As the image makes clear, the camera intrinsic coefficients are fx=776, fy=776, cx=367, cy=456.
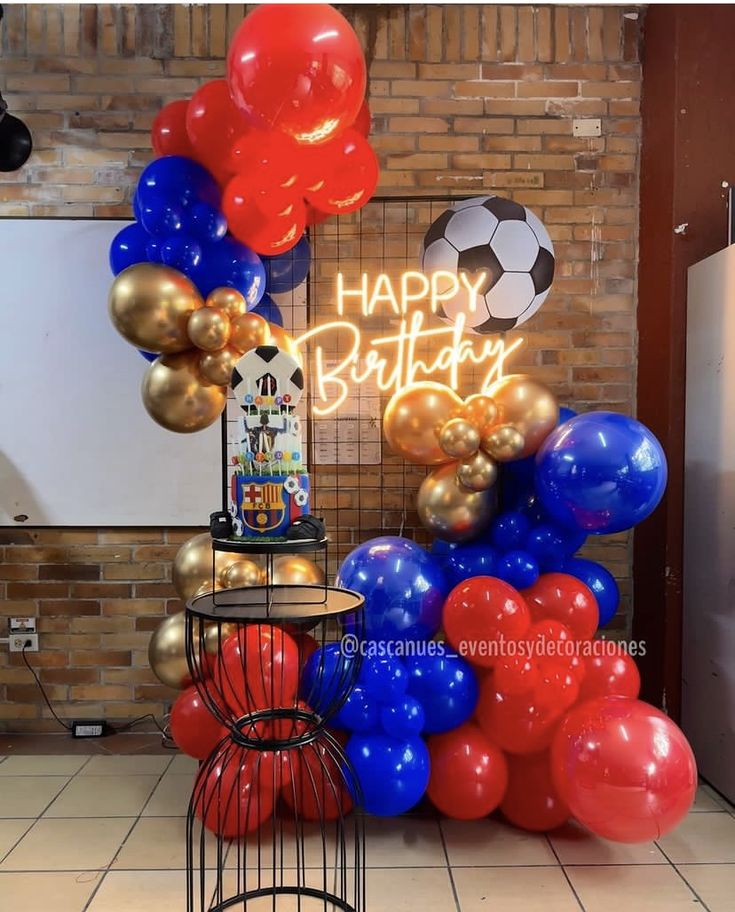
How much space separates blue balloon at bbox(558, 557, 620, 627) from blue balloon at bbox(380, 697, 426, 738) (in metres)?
0.61

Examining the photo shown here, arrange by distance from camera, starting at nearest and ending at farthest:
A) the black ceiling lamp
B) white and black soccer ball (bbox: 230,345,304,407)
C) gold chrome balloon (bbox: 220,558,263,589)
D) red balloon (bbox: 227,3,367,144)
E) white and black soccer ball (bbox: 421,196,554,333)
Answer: white and black soccer ball (bbox: 230,345,304,407) < red balloon (bbox: 227,3,367,144) < gold chrome balloon (bbox: 220,558,263,589) < white and black soccer ball (bbox: 421,196,554,333) < the black ceiling lamp

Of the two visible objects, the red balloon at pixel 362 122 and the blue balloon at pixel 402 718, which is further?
the red balloon at pixel 362 122

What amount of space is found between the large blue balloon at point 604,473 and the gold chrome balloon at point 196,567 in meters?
0.99

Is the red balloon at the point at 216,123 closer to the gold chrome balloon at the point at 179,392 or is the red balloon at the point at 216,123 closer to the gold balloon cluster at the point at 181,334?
the gold balloon cluster at the point at 181,334

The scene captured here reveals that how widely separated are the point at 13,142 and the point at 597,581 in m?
2.53

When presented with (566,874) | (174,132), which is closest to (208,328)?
(174,132)

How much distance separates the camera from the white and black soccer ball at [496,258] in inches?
97.2

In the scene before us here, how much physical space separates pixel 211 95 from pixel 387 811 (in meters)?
2.01

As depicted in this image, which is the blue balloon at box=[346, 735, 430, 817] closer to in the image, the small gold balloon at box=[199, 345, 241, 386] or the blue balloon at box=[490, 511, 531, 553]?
the blue balloon at box=[490, 511, 531, 553]

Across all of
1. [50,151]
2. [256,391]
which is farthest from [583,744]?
[50,151]

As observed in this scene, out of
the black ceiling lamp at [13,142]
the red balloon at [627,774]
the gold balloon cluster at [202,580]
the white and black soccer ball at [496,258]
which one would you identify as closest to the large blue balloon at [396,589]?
the gold balloon cluster at [202,580]

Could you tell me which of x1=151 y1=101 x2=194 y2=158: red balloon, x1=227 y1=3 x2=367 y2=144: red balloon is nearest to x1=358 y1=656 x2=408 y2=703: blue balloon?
x1=227 y1=3 x2=367 y2=144: red balloon

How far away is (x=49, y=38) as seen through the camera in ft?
9.34

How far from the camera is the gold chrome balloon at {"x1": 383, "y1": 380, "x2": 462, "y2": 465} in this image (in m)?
2.24
